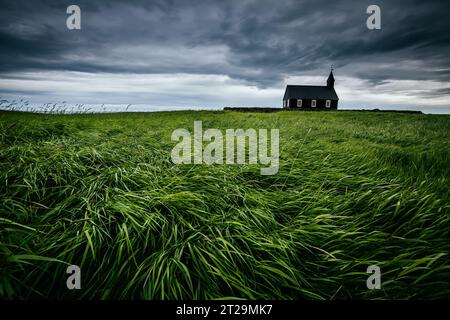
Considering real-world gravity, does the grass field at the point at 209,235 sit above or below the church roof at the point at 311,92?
below

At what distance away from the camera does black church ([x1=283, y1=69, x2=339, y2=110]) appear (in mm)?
42938

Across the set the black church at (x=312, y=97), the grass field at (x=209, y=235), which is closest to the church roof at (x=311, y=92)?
the black church at (x=312, y=97)

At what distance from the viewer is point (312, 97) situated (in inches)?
1689

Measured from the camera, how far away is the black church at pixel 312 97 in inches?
1690

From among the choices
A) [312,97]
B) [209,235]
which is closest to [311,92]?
[312,97]

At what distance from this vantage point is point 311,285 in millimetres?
1234

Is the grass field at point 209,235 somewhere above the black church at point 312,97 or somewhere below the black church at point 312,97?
below

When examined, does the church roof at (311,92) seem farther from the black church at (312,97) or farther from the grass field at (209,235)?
the grass field at (209,235)

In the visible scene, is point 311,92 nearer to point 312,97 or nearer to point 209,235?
point 312,97

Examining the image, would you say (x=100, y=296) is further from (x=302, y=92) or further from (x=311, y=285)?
(x=302, y=92)

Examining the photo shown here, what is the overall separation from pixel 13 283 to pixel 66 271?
0.24 m

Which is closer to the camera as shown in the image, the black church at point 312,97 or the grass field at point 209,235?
the grass field at point 209,235

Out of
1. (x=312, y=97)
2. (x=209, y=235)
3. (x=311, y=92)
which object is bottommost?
(x=209, y=235)

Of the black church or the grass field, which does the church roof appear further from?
the grass field
